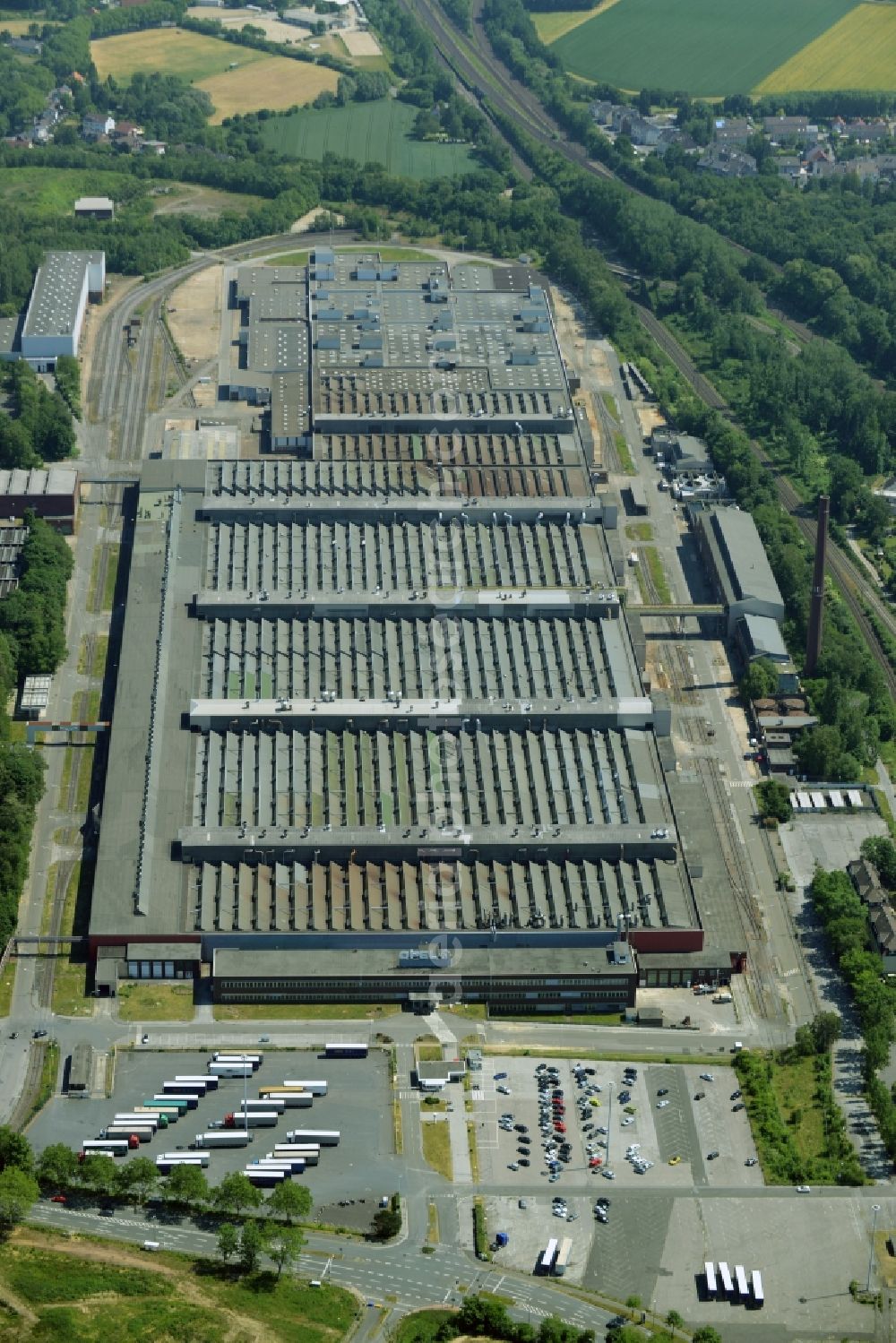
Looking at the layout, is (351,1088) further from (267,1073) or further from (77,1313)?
(77,1313)

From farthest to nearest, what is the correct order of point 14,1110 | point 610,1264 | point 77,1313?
point 14,1110 → point 610,1264 → point 77,1313

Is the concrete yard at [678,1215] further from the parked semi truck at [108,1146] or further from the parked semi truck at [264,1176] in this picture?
the parked semi truck at [108,1146]

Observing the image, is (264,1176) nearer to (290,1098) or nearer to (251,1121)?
(251,1121)

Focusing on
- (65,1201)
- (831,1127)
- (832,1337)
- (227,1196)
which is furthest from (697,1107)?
(65,1201)

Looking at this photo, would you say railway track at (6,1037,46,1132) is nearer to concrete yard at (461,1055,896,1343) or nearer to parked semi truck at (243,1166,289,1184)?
parked semi truck at (243,1166,289,1184)

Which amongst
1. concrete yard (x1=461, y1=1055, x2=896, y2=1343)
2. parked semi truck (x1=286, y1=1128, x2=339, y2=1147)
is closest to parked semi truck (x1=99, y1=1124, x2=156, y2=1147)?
parked semi truck (x1=286, y1=1128, x2=339, y2=1147)

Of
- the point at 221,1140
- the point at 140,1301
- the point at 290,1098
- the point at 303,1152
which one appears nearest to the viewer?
the point at 140,1301

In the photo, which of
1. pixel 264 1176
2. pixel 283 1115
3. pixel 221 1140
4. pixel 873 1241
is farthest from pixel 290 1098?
pixel 873 1241
